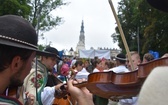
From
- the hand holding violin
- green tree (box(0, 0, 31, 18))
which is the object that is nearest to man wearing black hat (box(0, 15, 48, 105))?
the hand holding violin

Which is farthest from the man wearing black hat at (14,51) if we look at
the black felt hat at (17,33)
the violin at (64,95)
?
→ the violin at (64,95)

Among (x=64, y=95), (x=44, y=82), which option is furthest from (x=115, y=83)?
(x=44, y=82)

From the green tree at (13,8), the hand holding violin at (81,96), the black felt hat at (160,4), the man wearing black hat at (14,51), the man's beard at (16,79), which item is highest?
the green tree at (13,8)

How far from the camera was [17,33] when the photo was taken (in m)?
1.71

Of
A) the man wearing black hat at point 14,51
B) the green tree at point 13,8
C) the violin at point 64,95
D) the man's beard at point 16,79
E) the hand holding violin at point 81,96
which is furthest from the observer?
the green tree at point 13,8

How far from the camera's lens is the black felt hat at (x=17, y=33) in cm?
164

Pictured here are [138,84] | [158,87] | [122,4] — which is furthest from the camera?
[122,4]

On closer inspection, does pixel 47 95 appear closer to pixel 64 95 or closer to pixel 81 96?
pixel 64 95

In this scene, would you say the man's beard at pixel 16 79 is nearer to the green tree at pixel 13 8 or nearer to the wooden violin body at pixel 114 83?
the wooden violin body at pixel 114 83

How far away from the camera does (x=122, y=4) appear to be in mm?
60062

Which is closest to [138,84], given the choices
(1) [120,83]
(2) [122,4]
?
(1) [120,83]

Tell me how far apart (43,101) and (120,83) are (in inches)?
48.4

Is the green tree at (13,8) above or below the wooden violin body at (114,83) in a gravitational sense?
above

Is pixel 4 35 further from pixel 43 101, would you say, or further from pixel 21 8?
pixel 21 8
